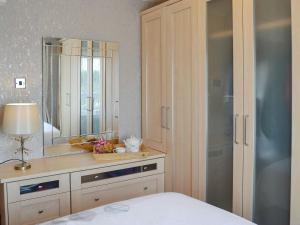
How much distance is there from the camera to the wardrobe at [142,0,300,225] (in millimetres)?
1942

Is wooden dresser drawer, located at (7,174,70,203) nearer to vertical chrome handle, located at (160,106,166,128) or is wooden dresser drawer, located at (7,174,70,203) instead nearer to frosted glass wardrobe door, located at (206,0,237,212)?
vertical chrome handle, located at (160,106,166,128)

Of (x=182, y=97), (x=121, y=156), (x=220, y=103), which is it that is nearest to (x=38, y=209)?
(x=121, y=156)

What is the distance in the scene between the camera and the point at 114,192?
2.67 meters

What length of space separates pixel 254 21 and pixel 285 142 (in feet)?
2.68

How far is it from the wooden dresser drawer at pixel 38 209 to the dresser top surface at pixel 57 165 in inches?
7.4

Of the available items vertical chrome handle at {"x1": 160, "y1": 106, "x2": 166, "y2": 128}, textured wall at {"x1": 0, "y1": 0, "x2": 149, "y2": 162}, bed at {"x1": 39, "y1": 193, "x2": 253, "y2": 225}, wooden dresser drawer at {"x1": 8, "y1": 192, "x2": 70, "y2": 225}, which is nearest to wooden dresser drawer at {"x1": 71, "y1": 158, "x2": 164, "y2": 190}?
wooden dresser drawer at {"x1": 8, "y1": 192, "x2": 70, "y2": 225}

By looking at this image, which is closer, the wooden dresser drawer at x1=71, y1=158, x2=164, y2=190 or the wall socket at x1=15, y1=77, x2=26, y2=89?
the wooden dresser drawer at x1=71, y1=158, x2=164, y2=190

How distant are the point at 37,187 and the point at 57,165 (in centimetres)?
28

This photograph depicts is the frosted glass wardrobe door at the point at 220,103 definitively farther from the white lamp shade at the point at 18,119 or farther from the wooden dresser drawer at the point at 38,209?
the white lamp shade at the point at 18,119

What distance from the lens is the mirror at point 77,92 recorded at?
2.81m

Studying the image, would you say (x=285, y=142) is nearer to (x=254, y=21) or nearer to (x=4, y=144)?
(x=254, y=21)

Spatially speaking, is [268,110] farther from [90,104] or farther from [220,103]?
[90,104]

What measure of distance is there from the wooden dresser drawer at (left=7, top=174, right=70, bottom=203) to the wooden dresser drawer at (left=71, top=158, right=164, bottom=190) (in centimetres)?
8

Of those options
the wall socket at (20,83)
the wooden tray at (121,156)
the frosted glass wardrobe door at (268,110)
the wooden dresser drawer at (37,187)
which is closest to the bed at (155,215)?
the frosted glass wardrobe door at (268,110)
